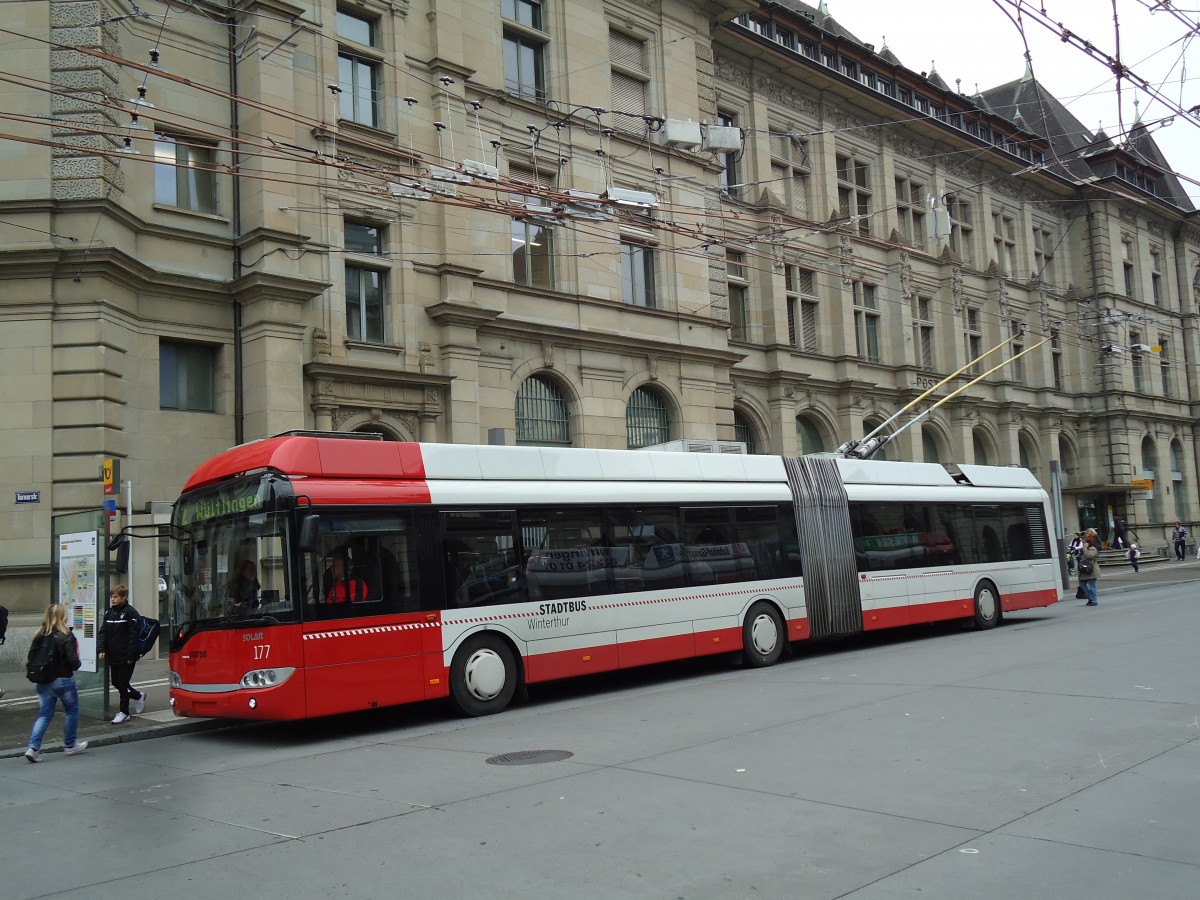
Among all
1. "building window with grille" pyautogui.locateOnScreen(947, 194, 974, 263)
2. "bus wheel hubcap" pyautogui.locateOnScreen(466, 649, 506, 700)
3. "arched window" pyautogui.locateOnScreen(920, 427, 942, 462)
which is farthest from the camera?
"building window with grille" pyautogui.locateOnScreen(947, 194, 974, 263)

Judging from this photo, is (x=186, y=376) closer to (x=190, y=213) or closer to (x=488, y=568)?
(x=190, y=213)

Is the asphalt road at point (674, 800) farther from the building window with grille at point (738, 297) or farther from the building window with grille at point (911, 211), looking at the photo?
the building window with grille at point (911, 211)

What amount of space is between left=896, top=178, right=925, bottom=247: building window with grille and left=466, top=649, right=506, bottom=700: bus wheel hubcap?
104 ft

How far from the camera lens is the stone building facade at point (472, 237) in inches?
729

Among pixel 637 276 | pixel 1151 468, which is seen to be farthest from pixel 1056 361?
pixel 637 276

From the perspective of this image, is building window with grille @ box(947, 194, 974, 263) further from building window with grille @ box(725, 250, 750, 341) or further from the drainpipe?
the drainpipe

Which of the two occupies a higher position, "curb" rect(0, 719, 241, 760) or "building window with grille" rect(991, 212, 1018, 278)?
"building window with grille" rect(991, 212, 1018, 278)

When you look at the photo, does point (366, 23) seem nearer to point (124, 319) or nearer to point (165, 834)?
point (124, 319)

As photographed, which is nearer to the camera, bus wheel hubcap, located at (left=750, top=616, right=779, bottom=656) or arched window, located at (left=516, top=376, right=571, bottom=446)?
bus wheel hubcap, located at (left=750, top=616, right=779, bottom=656)

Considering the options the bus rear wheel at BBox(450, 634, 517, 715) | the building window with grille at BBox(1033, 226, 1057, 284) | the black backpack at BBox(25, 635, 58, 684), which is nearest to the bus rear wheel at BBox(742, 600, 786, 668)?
the bus rear wheel at BBox(450, 634, 517, 715)

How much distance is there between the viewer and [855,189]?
125 ft

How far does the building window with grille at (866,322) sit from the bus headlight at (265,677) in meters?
28.9

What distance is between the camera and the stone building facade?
60.7 feet

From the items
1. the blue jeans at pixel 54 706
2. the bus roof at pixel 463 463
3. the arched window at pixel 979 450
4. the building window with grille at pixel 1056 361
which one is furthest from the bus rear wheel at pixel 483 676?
the building window with grille at pixel 1056 361
